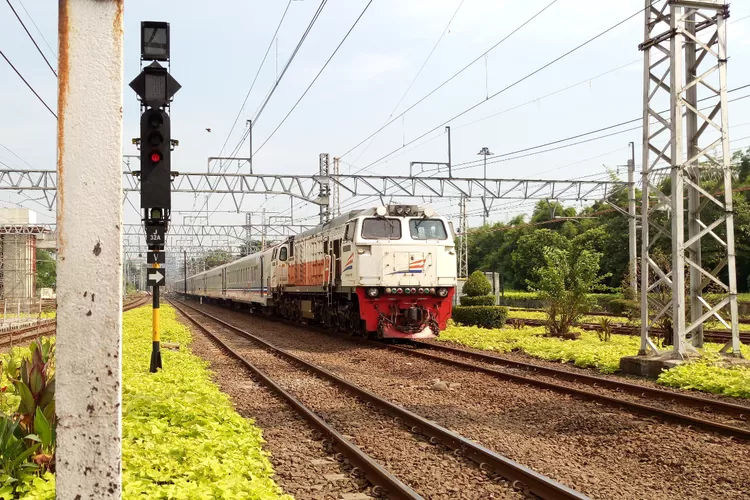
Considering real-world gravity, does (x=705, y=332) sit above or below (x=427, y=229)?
below

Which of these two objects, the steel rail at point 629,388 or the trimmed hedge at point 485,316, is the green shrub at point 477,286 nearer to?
the trimmed hedge at point 485,316

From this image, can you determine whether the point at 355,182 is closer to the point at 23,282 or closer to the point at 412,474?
the point at 23,282

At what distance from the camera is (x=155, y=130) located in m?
10.8

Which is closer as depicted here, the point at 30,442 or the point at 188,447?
the point at 30,442

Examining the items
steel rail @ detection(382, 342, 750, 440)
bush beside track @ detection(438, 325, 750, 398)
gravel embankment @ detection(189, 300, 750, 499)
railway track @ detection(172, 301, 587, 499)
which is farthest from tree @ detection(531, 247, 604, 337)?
railway track @ detection(172, 301, 587, 499)

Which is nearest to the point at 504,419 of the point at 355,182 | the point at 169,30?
the point at 169,30

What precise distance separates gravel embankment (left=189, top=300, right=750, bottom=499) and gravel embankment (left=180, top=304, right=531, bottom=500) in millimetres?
525


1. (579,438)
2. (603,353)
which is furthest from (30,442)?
(603,353)

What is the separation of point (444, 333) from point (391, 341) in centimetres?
217

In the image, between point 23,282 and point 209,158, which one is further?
point 23,282

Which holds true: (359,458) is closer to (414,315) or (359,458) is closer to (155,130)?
(155,130)

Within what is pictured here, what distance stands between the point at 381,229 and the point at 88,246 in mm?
14575

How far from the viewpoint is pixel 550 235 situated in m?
53.7

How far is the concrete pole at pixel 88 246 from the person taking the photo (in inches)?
120
